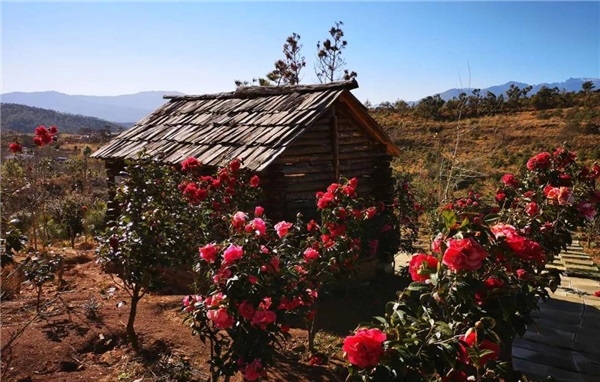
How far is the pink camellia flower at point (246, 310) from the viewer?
291 cm

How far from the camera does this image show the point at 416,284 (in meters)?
2.29

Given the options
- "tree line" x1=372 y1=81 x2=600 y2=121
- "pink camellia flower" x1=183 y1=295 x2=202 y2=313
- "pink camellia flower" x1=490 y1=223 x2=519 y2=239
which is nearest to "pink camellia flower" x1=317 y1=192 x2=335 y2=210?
"pink camellia flower" x1=183 y1=295 x2=202 y2=313

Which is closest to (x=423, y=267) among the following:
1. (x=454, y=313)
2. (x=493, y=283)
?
(x=454, y=313)

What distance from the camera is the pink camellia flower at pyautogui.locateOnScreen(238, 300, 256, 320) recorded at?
2.91 metres

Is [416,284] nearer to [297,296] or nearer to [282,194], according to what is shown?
[297,296]

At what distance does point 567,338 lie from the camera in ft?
19.8

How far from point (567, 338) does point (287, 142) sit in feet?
16.5

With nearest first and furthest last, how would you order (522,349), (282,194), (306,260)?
1. (306,260)
2. (522,349)
3. (282,194)

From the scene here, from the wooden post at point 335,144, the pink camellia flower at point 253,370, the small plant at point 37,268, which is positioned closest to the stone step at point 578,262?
the wooden post at point 335,144

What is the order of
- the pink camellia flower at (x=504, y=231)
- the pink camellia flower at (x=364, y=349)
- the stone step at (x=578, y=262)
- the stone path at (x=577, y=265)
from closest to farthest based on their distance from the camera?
the pink camellia flower at (x=364, y=349) < the pink camellia flower at (x=504, y=231) < the stone path at (x=577, y=265) < the stone step at (x=578, y=262)

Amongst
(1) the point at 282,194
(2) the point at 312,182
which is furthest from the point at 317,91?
(1) the point at 282,194

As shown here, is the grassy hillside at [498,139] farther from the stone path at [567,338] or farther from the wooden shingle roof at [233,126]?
the wooden shingle roof at [233,126]

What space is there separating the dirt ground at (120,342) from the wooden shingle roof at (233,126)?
8.29 feet

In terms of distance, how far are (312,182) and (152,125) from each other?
4995 millimetres
